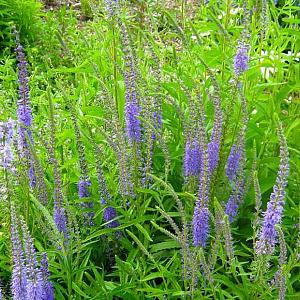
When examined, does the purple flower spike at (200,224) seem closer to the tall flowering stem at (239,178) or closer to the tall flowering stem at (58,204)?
the tall flowering stem at (239,178)

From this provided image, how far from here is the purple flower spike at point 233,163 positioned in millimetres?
2758

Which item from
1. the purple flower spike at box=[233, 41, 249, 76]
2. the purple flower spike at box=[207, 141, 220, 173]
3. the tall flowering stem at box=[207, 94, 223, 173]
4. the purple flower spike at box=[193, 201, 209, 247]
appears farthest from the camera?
the purple flower spike at box=[233, 41, 249, 76]

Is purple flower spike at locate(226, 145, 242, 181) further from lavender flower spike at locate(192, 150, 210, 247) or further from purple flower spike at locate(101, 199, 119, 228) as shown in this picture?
purple flower spike at locate(101, 199, 119, 228)

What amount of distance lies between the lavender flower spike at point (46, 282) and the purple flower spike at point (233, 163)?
3.16ft

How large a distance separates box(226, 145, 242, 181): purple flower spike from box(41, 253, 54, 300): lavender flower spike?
963 millimetres

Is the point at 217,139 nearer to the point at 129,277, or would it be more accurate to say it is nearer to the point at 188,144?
the point at 188,144

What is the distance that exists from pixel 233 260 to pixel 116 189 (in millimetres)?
809

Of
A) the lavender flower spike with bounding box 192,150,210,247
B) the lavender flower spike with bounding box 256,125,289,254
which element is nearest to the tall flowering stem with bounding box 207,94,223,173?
the lavender flower spike with bounding box 192,150,210,247

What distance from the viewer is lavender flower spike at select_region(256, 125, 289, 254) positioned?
2.06m

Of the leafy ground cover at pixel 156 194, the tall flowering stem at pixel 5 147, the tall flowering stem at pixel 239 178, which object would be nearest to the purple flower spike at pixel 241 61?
the leafy ground cover at pixel 156 194

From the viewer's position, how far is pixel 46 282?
2.40m

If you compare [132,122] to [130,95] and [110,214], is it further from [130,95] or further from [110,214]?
[110,214]

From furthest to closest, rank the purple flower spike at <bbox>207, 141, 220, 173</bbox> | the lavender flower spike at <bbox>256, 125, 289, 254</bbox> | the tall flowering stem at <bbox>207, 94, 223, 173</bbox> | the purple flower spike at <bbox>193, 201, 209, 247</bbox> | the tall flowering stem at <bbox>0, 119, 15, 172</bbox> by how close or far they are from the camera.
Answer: the purple flower spike at <bbox>207, 141, 220, 173</bbox>
the tall flowering stem at <bbox>207, 94, 223, 173</bbox>
the purple flower spike at <bbox>193, 201, 209, 247</bbox>
the tall flowering stem at <bbox>0, 119, 15, 172</bbox>
the lavender flower spike at <bbox>256, 125, 289, 254</bbox>

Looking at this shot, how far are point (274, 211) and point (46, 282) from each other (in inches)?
37.2
